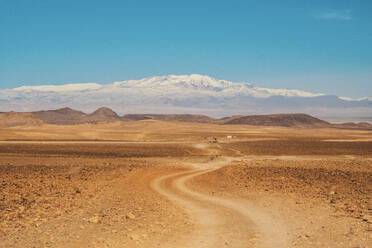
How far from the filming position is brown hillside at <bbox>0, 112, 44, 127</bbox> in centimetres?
13425

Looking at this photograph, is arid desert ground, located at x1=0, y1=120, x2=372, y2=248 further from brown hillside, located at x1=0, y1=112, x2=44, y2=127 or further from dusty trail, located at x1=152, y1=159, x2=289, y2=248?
brown hillside, located at x1=0, y1=112, x2=44, y2=127

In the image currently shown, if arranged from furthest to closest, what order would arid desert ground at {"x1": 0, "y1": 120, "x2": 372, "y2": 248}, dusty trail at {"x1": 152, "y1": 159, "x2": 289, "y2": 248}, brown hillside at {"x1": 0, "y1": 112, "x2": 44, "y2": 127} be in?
1. brown hillside at {"x1": 0, "y1": 112, "x2": 44, "y2": 127}
2. arid desert ground at {"x1": 0, "y1": 120, "x2": 372, "y2": 248}
3. dusty trail at {"x1": 152, "y1": 159, "x2": 289, "y2": 248}

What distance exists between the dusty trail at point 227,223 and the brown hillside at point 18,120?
125m

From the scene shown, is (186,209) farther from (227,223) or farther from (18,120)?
(18,120)

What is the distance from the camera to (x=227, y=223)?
11.3m

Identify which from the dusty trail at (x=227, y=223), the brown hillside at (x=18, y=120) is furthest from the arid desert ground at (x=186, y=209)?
the brown hillside at (x=18, y=120)

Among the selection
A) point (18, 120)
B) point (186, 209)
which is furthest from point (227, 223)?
point (18, 120)

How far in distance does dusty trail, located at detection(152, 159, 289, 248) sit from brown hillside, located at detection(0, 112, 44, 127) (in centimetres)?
12481

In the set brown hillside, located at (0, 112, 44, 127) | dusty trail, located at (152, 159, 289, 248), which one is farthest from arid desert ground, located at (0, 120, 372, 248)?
brown hillside, located at (0, 112, 44, 127)

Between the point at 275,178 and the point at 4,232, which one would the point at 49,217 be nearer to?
the point at 4,232

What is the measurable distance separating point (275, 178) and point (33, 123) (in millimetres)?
123531

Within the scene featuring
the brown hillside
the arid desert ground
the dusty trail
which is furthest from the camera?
the brown hillside

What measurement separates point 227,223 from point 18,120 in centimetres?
14156

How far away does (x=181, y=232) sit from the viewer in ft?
34.0
